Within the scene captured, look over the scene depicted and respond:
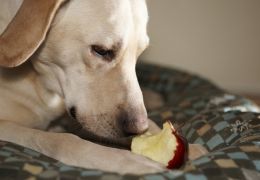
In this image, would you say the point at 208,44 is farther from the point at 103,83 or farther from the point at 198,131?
the point at 103,83

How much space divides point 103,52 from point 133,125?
0.25m

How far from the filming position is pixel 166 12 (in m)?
3.24

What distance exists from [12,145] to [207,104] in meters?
1.05

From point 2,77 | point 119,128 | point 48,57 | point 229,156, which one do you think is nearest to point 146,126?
point 119,128

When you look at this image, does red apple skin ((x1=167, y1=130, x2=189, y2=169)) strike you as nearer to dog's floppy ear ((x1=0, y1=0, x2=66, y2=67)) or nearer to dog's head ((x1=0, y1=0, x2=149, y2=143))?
dog's head ((x1=0, y1=0, x2=149, y2=143))

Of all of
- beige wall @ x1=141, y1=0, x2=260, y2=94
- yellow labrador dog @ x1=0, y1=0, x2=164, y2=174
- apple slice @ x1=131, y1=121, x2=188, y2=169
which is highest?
yellow labrador dog @ x1=0, y1=0, x2=164, y2=174

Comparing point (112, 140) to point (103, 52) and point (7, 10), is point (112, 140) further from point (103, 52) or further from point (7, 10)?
point (7, 10)

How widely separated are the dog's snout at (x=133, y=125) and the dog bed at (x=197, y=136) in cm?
23

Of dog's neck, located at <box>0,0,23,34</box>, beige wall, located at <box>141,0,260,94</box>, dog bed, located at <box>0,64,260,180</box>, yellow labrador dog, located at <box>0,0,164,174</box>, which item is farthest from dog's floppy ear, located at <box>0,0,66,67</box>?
beige wall, located at <box>141,0,260,94</box>

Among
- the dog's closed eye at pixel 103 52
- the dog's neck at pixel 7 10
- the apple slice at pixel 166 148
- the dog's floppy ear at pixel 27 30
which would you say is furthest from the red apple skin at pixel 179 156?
the dog's neck at pixel 7 10

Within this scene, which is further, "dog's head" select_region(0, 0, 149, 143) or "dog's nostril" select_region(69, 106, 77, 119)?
"dog's nostril" select_region(69, 106, 77, 119)

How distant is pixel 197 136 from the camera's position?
1.73m

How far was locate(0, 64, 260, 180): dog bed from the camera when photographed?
1218 mm

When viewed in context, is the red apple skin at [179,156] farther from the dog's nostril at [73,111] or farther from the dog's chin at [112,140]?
the dog's nostril at [73,111]
